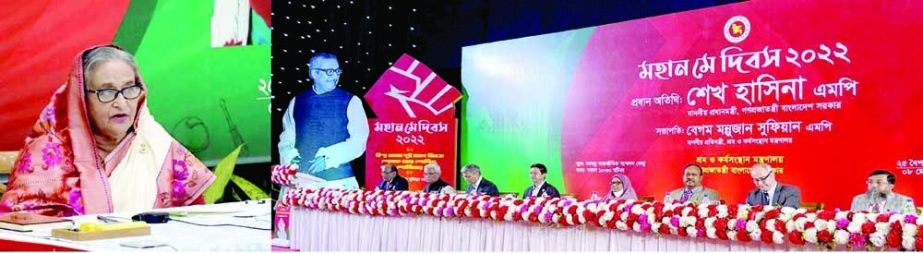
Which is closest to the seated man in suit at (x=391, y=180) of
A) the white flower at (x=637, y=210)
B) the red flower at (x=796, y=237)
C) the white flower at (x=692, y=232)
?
the white flower at (x=637, y=210)

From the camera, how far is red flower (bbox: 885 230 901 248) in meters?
3.35

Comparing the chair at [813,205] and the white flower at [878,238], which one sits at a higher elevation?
the chair at [813,205]

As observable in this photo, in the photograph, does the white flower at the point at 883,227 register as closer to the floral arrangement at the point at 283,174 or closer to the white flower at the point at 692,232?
the white flower at the point at 692,232

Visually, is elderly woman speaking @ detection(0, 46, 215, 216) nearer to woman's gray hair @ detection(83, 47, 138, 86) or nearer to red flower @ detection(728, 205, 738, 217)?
woman's gray hair @ detection(83, 47, 138, 86)

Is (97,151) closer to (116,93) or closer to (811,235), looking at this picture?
(116,93)

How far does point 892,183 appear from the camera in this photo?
14.2ft

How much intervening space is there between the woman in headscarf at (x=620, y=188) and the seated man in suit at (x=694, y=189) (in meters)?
0.37

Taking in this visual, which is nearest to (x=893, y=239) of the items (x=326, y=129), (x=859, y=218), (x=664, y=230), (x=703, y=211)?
(x=859, y=218)

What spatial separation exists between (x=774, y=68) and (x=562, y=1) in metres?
1.67

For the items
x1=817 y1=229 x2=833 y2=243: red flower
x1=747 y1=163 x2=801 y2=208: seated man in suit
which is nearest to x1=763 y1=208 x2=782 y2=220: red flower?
x1=817 y1=229 x2=833 y2=243: red flower

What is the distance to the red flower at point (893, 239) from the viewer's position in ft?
11.0

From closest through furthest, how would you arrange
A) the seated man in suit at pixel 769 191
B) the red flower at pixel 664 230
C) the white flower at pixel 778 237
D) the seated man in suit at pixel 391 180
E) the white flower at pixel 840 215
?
the white flower at pixel 840 215
the white flower at pixel 778 237
the red flower at pixel 664 230
the seated man in suit at pixel 769 191
the seated man in suit at pixel 391 180

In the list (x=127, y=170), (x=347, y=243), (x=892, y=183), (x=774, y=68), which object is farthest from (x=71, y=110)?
(x=892, y=183)

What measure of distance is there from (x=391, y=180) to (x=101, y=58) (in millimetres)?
2393
